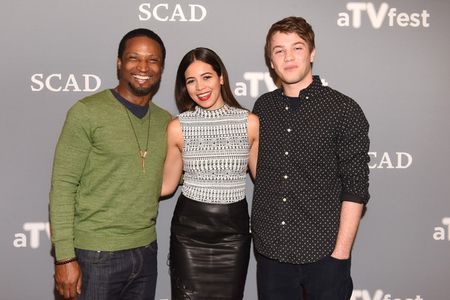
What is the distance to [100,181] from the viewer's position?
71.6 inches

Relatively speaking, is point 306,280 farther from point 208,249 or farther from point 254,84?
point 254,84

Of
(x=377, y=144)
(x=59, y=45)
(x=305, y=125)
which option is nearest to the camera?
(x=305, y=125)

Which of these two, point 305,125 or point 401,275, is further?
point 401,275

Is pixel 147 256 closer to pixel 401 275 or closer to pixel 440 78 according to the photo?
pixel 401 275

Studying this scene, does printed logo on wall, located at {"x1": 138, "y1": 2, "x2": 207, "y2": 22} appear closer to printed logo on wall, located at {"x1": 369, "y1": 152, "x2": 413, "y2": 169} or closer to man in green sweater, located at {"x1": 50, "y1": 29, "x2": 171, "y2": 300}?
man in green sweater, located at {"x1": 50, "y1": 29, "x2": 171, "y2": 300}

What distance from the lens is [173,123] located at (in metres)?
2.02

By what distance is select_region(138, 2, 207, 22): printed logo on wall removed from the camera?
2246mm

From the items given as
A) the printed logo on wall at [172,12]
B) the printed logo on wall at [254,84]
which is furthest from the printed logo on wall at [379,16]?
the printed logo on wall at [172,12]

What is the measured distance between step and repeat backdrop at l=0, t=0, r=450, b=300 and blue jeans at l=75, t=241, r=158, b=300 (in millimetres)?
451

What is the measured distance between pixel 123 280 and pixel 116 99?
2.26 ft

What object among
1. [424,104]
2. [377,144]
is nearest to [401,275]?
[377,144]

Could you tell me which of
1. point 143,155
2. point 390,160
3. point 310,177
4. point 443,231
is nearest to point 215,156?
point 143,155

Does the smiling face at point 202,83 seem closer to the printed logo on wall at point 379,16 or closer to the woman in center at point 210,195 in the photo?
the woman in center at point 210,195

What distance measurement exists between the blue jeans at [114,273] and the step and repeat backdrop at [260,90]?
45 centimetres
